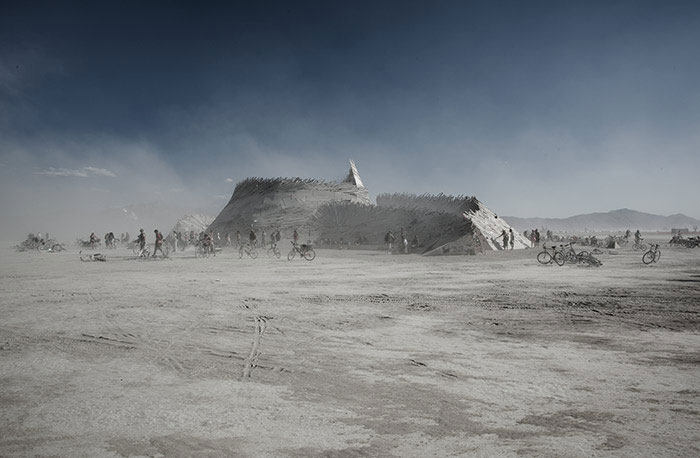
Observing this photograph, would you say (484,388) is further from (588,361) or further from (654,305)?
(654,305)

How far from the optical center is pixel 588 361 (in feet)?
17.1

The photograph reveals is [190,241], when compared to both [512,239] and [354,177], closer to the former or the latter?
[354,177]

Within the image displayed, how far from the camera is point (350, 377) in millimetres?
4633

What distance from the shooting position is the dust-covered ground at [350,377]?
10.6 feet

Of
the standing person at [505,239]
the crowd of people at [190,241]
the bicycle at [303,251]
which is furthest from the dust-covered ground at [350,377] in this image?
the standing person at [505,239]

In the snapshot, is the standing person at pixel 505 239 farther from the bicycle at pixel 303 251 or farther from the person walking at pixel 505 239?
the bicycle at pixel 303 251

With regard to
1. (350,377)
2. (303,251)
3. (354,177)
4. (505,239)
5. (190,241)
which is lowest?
(350,377)

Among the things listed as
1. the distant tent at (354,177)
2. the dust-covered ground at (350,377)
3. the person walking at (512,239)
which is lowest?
the dust-covered ground at (350,377)

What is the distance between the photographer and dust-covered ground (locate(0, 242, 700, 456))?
3.22 metres

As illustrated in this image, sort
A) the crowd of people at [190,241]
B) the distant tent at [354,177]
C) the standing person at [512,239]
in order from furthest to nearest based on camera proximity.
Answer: the distant tent at [354,177], the standing person at [512,239], the crowd of people at [190,241]

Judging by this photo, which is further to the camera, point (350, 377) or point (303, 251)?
point (303, 251)

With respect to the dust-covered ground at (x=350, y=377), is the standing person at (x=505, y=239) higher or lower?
higher

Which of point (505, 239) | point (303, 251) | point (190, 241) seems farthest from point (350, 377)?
point (190, 241)

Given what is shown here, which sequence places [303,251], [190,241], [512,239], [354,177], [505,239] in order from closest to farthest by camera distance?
1. [303,251]
2. [505,239]
3. [512,239]
4. [190,241]
5. [354,177]
